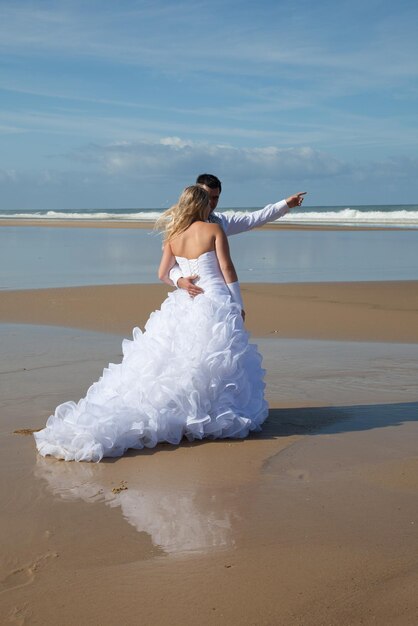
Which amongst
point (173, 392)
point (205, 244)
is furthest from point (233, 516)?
point (205, 244)

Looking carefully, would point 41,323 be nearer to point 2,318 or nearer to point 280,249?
point 2,318

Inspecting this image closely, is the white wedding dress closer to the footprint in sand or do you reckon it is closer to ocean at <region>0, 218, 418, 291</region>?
the footprint in sand

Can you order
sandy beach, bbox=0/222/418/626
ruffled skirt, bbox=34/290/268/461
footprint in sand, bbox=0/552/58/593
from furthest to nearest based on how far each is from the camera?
ruffled skirt, bbox=34/290/268/461
footprint in sand, bbox=0/552/58/593
sandy beach, bbox=0/222/418/626

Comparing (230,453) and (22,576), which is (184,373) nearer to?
(230,453)

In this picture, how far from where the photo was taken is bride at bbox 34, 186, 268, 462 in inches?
220

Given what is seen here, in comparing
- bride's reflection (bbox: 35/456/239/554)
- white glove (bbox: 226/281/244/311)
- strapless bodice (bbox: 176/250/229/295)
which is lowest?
bride's reflection (bbox: 35/456/239/554)

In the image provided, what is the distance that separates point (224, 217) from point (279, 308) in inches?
253

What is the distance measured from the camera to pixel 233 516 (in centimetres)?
445

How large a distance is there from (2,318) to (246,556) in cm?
896

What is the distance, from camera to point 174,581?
364 centimetres

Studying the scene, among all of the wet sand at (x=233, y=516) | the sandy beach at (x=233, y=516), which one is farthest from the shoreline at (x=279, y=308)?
the wet sand at (x=233, y=516)

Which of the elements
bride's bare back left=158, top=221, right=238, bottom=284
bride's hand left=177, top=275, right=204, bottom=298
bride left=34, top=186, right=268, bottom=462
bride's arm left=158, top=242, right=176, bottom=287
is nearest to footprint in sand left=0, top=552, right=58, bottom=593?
bride left=34, top=186, right=268, bottom=462

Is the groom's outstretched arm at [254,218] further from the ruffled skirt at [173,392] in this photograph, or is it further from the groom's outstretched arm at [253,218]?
the ruffled skirt at [173,392]

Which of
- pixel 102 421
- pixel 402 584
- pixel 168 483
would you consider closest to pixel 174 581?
pixel 402 584
